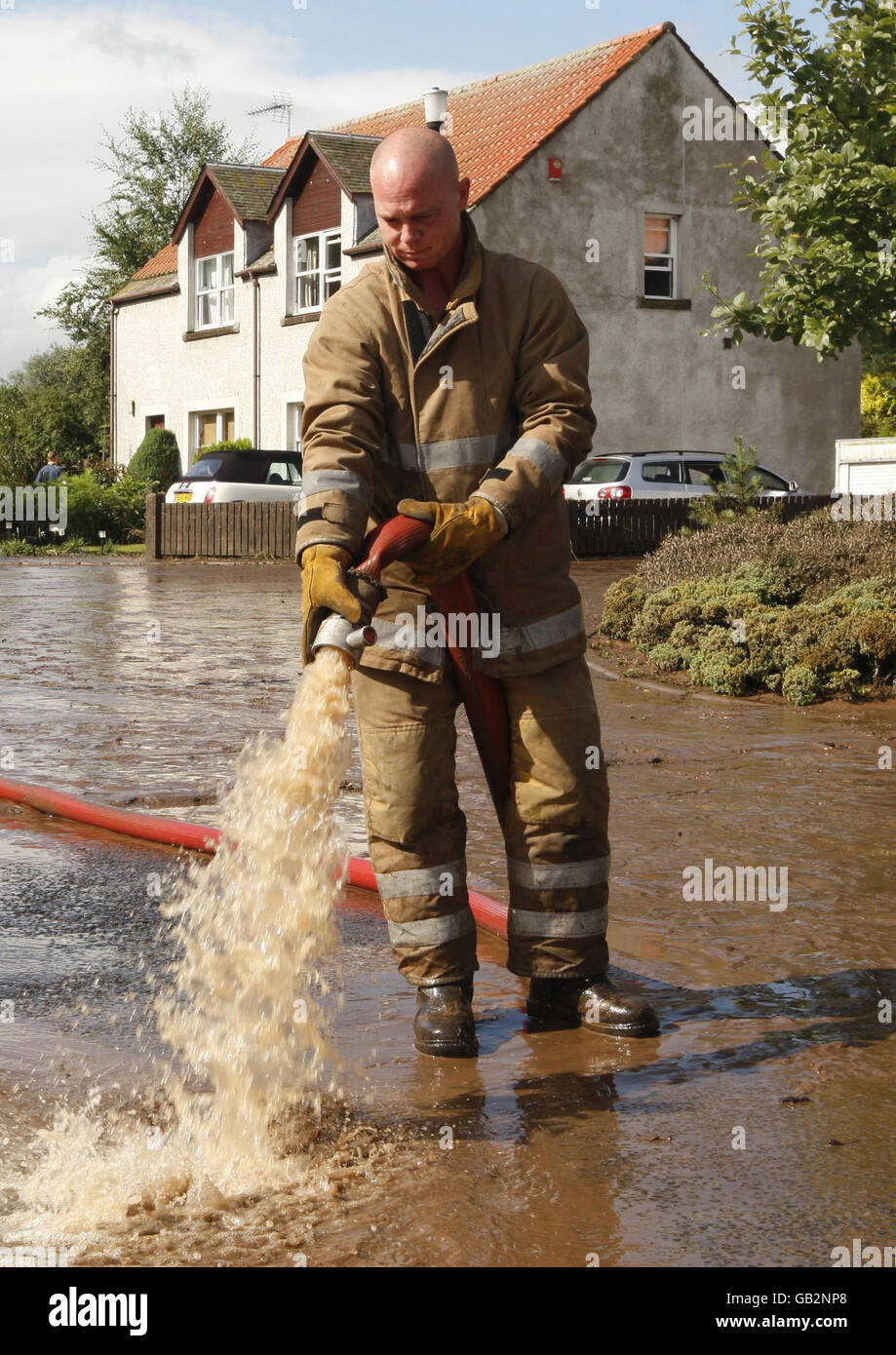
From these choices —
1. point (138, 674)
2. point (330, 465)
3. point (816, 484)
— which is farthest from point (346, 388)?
point (816, 484)

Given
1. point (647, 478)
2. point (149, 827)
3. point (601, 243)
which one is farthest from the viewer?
point (601, 243)

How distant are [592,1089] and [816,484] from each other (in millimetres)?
28823

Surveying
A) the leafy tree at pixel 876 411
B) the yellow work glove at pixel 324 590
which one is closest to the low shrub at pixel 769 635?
the yellow work glove at pixel 324 590

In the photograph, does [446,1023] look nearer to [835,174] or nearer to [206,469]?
[835,174]

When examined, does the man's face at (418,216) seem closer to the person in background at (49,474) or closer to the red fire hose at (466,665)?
the red fire hose at (466,665)

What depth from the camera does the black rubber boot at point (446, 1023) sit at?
3910mm

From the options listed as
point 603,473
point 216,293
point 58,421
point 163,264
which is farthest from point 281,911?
point 58,421

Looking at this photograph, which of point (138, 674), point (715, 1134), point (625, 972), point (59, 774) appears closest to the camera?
point (715, 1134)

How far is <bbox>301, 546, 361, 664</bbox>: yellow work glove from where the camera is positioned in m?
3.75

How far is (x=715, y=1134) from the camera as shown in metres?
3.40

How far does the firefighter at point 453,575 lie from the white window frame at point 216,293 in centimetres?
3106

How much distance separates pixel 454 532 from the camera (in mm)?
3799

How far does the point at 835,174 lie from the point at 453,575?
28.0 ft
